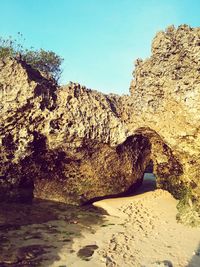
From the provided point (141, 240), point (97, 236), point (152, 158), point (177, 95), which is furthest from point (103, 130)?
point (141, 240)

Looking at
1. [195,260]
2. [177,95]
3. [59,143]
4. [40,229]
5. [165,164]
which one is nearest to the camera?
[195,260]

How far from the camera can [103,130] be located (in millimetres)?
14078

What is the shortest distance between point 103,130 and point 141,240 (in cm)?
571

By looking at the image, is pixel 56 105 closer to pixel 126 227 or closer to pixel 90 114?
pixel 90 114

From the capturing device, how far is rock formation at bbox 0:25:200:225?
1172 cm

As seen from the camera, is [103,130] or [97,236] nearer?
[97,236]

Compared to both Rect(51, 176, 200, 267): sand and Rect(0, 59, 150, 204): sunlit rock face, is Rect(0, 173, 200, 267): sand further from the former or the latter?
Rect(0, 59, 150, 204): sunlit rock face

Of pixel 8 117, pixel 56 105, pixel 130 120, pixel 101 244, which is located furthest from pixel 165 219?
pixel 8 117

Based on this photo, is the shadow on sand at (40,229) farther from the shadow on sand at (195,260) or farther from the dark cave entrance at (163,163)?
the dark cave entrance at (163,163)

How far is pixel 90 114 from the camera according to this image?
1402 centimetres

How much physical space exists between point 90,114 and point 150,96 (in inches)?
115

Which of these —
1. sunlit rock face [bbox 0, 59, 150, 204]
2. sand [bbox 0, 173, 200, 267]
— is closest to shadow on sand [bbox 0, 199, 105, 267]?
sand [bbox 0, 173, 200, 267]

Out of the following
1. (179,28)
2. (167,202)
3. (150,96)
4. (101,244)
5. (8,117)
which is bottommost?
(101,244)

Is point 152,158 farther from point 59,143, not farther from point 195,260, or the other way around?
point 195,260
